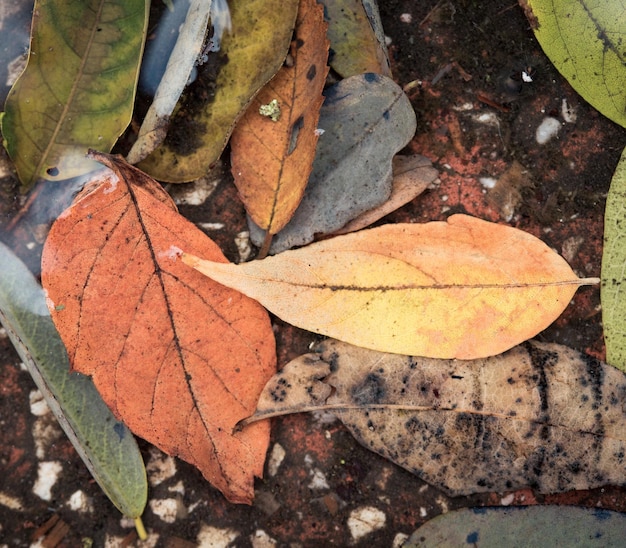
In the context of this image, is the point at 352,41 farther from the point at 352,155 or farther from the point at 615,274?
the point at 615,274

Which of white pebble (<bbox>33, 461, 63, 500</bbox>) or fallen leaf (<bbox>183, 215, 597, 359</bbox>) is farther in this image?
white pebble (<bbox>33, 461, 63, 500</bbox>)

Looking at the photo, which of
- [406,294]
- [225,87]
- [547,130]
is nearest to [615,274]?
[547,130]

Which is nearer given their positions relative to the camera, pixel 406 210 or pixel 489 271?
pixel 489 271

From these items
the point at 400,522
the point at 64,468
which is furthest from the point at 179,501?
the point at 400,522

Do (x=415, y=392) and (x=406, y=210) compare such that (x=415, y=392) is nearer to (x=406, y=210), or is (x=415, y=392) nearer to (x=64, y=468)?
(x=406, y=210)

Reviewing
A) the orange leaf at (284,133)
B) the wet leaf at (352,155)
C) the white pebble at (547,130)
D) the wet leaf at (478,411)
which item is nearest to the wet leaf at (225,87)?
the orange leaf at (284,133)

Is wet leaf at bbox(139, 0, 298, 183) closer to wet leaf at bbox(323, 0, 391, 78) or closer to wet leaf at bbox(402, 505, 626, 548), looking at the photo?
wet leaf at bbox(323, 0, 391, 78)

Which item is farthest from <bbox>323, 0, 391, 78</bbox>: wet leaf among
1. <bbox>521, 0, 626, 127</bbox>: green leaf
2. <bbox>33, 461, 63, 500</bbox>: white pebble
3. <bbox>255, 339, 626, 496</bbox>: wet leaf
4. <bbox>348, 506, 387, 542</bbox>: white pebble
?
<bbox>33, 461, 63, 500</bbox>: white pebble
